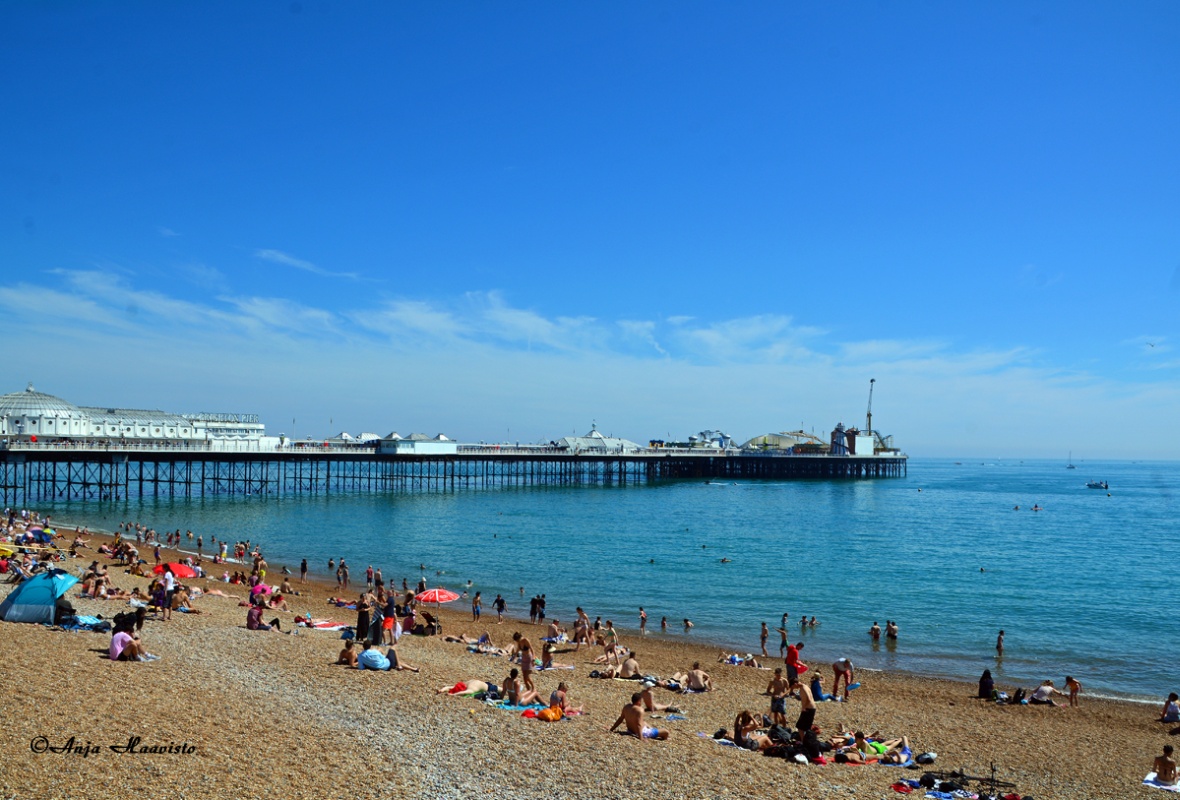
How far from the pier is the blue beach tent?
40.3 meters

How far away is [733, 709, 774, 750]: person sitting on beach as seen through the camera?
9938 millimetres

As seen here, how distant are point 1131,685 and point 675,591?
12793 mm

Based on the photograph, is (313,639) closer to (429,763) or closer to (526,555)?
(429,763)

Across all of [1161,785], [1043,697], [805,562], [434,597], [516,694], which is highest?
[516,694]

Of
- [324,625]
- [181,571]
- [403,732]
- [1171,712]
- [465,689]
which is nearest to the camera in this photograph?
[403,732]

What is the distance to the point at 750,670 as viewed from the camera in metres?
16.7

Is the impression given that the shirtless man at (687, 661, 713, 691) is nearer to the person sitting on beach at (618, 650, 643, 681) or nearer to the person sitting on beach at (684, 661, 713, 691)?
the person sitting on beach at (684, 661, 713, 691)

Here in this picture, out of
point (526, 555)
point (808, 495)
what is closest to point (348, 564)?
point (526, 555)

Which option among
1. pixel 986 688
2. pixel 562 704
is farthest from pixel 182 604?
pixel 986 688

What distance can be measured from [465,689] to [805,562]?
961 inches

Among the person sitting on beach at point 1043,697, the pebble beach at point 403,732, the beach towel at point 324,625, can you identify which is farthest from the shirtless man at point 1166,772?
the beach towel at point 324,625

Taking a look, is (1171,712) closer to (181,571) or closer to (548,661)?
(548,661)

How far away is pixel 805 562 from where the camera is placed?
33.1m

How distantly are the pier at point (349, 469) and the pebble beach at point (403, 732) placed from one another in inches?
1654
